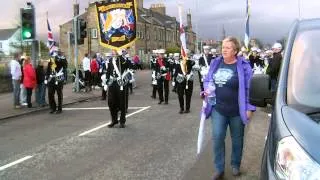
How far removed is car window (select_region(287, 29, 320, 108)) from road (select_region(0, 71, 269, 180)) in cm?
323

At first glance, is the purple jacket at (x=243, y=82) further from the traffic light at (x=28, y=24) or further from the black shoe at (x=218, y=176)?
the traffic light at (x=28, y=24)

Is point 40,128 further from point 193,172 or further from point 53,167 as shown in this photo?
point 193,172

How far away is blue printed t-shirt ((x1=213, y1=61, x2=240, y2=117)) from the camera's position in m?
7.12

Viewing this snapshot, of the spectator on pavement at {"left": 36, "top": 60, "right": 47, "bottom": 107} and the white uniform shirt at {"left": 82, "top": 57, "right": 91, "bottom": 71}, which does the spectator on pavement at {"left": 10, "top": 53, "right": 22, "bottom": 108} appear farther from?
the white uniform shirt at {"left": 82, "top": 57, "right": 91, "bottom": 71}

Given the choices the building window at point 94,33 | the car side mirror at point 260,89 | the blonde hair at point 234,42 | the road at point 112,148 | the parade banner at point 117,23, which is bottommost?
the road at point 112,148

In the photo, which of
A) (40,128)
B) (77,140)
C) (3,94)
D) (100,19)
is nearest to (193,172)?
(77,140)

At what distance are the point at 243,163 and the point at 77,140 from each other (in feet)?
13.5

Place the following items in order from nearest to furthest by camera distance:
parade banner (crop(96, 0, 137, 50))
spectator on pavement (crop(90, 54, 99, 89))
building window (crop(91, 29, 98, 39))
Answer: parade banner (crop(96, 0, 137, 50)), spectator on pavement (crop(90, 54, 99, 89)), building window (crop(91, 29, 98, 39))

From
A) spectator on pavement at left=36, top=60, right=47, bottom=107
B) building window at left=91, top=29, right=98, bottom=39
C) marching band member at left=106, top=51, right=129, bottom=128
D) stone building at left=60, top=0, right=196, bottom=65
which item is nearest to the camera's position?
marching band member at left=106, top=51, right=129, bottom=128

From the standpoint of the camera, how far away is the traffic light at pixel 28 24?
2112 cm

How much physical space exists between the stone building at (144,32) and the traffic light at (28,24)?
53236 millimetres

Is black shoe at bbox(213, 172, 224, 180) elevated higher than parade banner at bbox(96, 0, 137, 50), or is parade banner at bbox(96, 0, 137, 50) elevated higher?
parade banner at bbox(96, 0, 137, 50)

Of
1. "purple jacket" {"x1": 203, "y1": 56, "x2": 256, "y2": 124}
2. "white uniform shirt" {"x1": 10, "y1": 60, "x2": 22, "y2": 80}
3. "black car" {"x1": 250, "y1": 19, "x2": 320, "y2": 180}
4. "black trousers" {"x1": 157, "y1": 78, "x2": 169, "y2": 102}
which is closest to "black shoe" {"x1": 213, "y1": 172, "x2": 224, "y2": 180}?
"purple jacket" {"x1": 203, "y1": 56, "x2": 256, "y2": 124}

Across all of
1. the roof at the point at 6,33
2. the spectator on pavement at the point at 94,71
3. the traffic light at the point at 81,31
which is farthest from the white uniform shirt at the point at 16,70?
the roof at the point at 6,33
